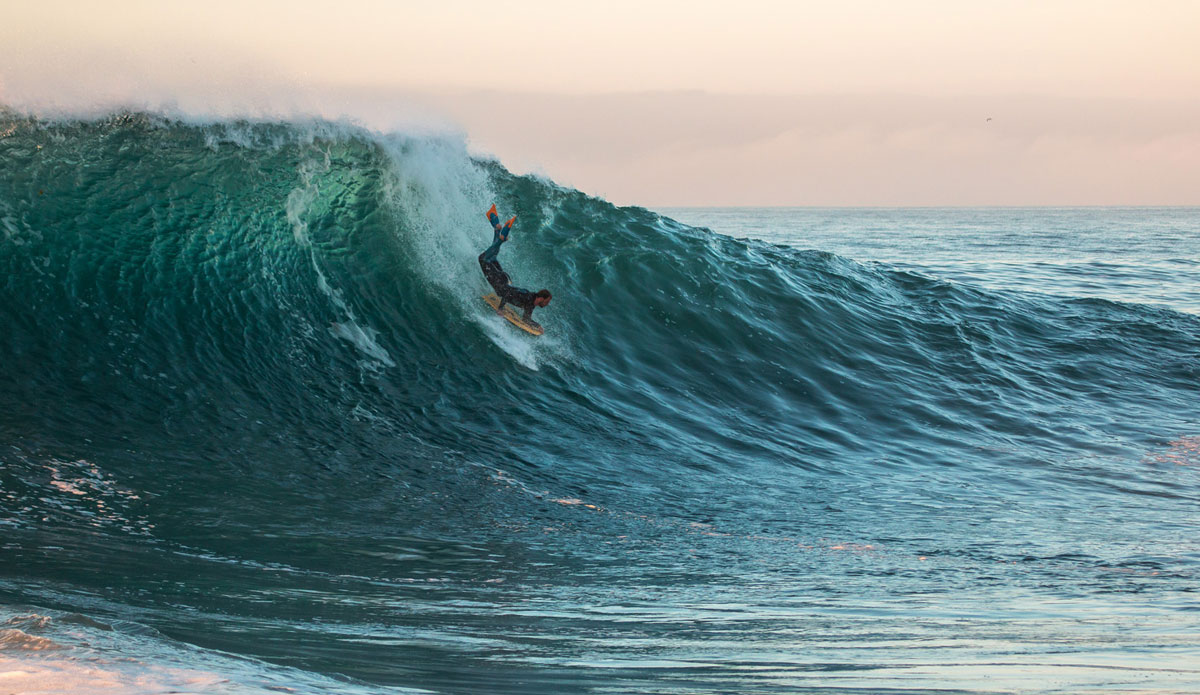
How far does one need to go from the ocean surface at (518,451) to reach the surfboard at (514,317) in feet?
0.52

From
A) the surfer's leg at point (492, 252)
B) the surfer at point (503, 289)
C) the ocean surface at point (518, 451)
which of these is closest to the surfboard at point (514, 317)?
the surfer at point (503, 289)

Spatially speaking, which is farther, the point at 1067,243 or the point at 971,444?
the point at 1067,243

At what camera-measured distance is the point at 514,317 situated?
10.4 m

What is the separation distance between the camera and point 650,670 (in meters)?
3.78

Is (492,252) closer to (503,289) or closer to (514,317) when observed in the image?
(503,289)

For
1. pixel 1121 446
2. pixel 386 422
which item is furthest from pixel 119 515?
pixel 1121 446

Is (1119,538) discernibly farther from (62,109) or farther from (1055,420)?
(62,109)

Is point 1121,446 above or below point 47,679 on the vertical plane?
above

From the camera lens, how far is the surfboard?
34.2 ft

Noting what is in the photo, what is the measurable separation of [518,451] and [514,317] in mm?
2622

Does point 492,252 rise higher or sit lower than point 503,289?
higher

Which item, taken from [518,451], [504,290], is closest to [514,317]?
[504,290]

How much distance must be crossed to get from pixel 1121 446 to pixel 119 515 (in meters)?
9.39

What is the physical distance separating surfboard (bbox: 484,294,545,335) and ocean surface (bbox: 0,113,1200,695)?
16 centimetres
